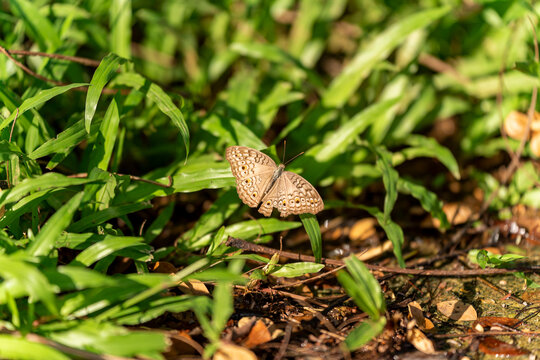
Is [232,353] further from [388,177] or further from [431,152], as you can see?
[431,152]

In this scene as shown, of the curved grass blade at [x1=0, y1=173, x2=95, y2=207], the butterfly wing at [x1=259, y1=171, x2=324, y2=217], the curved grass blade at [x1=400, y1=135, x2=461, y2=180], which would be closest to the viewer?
the curved grass blade at [x1=0, y1=173, x2=95, y2=207]

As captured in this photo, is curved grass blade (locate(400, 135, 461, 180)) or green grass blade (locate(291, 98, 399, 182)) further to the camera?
curved grass blade (locate(400, 135, 461, 180))

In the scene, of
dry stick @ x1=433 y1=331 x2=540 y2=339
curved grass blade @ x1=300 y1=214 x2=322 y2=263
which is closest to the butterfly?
curved grass blade @ x1=300 y1=214 x2=322 y2=263

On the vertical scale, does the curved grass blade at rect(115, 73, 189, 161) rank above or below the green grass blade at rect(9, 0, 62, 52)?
below

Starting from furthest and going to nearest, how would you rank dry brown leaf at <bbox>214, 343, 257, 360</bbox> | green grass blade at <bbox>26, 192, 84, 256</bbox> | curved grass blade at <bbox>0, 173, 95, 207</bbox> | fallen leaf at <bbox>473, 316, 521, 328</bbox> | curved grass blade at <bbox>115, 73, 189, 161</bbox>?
curved grass blade at <bbox>115, 73, 189, 161</bbox> → fallen leaf at <bbox>473, 316, 521, 328</bbox> → curved grass blade at <bbox>0, 173, 95, 207</bbox> → green grass blade at <bbox>26, 192, 84, 256</bbox> → dry brown leaf at <bbox>214, 343, 257, 360</bbox>

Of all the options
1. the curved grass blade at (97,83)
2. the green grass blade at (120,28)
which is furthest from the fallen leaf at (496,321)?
the green grass blade at (120,28)

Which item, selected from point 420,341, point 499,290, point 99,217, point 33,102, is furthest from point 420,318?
point 33,102

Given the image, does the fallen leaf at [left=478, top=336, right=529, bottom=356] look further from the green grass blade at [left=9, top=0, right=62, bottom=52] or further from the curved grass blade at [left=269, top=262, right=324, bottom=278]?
the green grass blade at [left=9, top=0, right=62, bottom=52]
